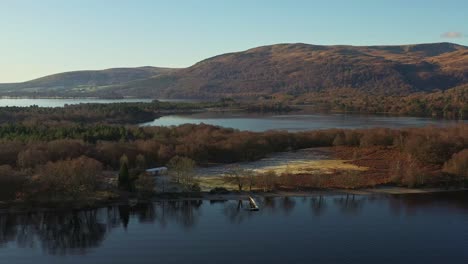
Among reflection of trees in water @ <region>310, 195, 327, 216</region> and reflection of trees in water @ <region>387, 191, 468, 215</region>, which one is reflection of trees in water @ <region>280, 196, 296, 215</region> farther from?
reflection of trees in water @ <region>387, 191, 468, 215</region>

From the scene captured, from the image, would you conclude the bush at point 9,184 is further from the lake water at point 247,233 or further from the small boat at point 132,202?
the small boat at point 132,202

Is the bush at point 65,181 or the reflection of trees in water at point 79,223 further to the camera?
the bush at point 65,181

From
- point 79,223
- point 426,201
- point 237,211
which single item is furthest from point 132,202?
point 426,201

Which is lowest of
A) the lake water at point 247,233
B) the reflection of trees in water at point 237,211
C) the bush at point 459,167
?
the lake water at point 247,233

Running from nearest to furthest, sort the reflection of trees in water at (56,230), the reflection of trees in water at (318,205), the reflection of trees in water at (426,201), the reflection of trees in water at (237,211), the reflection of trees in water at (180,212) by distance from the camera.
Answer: the reflection of trees in water at (56,230) < the reflection of trees in water at (180,212) < the reflection of trees in water at (237,211) < the reflection of trees in water at (318,205) < the reflection of trees in water at (426,201)

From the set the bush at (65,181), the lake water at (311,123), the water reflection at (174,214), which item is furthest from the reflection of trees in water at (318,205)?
the lake water at (311,123)

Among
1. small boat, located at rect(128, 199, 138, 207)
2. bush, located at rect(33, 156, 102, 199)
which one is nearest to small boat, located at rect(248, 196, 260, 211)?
small boat, located at rect(128, 199, 138, 207)
